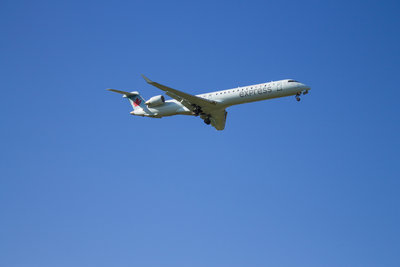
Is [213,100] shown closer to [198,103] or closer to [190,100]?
[198,103]

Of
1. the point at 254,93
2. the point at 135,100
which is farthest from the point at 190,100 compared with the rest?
the point at 135,100

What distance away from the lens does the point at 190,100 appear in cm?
3297

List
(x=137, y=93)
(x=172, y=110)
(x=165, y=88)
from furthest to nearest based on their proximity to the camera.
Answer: (x=137, y=93), (x=172, y=110), (x=165, y=88)

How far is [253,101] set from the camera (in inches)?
1289

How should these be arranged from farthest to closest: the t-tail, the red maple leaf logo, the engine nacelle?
the red maple leaf logo → the t-tail → the engine nacelle

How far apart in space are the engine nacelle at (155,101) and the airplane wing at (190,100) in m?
1.90

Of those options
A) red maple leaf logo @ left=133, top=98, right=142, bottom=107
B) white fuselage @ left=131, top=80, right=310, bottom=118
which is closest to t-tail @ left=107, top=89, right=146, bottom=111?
red maple leaf logo @ left=133, top=98, right=142, bottom=107

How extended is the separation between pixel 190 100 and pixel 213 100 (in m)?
1.71

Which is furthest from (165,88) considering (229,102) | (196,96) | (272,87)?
(272,87)

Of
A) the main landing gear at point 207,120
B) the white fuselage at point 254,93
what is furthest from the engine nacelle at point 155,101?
the main landing gear at point 207,120

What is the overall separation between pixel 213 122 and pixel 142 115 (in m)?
5.66

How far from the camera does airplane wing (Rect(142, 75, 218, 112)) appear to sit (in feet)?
105

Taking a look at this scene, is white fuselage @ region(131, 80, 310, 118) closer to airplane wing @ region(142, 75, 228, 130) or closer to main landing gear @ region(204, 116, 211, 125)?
airplane wing @ region(142, 75, 228, 130)

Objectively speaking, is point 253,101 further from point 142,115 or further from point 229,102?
point 142,115
